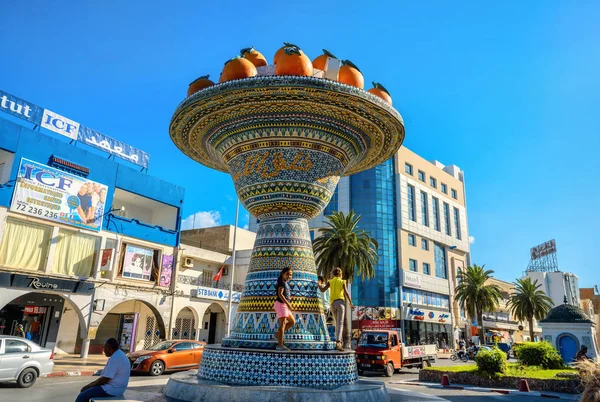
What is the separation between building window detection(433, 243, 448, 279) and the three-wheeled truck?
144 ft

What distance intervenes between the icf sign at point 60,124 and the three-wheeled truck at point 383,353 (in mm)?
21984

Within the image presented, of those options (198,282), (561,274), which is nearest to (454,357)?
(198,282)

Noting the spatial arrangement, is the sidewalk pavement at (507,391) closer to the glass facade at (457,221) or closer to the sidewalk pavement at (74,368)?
the sidewalk pavement at (74,368)

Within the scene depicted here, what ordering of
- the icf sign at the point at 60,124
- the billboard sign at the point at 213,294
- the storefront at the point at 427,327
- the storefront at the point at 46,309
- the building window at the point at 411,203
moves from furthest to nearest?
the building window at the point at 411,203 < the storefront at the point at 427,327 < the billboard sign at the point at 213,294 < the icf sign at the point at 60,124 < the storefront at the point at 46,309

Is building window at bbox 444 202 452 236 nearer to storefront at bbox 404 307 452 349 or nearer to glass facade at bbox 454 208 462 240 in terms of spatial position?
glass facade at bbox 454 208 462 240

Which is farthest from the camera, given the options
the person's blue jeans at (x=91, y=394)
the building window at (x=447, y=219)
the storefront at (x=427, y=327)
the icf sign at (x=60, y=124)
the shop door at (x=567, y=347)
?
the building window at (x=447, y=219)

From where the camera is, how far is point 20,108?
26.4m

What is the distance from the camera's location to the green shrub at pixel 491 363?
16906 millimetres

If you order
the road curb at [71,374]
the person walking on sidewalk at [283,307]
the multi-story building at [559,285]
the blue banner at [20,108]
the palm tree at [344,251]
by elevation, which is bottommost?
the road curb at [71,374]

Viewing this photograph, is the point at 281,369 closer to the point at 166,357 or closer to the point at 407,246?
the point at 166,357

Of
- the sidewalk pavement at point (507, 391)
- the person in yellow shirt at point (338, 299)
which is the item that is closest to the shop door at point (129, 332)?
the sidewalk pavement at point (507, 391)

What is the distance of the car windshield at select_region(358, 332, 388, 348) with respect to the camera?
23.1 meters

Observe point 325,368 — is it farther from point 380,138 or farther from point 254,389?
point 380,138

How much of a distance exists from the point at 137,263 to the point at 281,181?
24.8 meters
